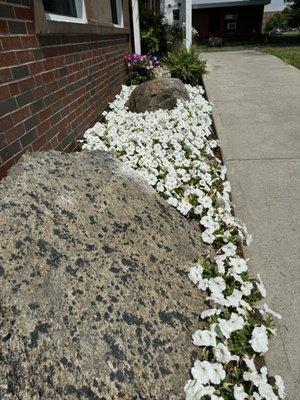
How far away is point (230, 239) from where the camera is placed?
2.83m

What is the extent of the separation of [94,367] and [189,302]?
75cm

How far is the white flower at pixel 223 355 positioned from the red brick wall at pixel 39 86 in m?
1.84

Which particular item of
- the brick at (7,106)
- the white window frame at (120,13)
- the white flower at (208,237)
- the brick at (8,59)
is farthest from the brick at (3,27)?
the white window frame at (120,13)

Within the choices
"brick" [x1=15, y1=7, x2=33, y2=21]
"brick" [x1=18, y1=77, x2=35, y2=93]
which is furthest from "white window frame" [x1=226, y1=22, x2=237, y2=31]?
"brick" [x1=18, y1=77, x2=35, y2=93]

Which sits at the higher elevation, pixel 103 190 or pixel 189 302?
pixel 103 190

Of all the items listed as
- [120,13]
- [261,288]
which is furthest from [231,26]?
[261,288]

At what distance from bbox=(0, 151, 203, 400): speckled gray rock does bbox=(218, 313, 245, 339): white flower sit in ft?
0.50

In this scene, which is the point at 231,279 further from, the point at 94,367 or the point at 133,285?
the point at 94,367

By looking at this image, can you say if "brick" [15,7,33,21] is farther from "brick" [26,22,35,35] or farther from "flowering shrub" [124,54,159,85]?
"flowering shrub" [124,54,159,85]

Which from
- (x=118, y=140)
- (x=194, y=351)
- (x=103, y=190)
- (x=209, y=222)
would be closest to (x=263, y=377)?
(x=194, y=351)

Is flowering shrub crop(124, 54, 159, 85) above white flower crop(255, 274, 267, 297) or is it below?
above

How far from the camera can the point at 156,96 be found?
6082 millimetres

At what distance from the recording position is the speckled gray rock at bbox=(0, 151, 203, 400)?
1.51 meters

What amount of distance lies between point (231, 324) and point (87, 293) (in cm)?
87
